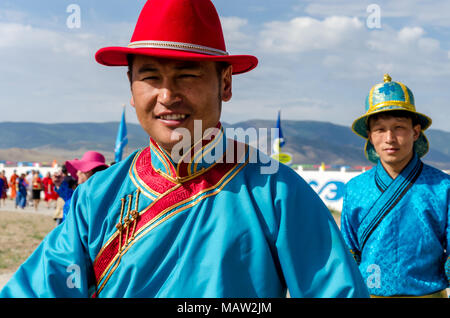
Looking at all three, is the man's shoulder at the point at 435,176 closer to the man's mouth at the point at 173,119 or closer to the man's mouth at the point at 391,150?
the man's mouth at the point at 391,150

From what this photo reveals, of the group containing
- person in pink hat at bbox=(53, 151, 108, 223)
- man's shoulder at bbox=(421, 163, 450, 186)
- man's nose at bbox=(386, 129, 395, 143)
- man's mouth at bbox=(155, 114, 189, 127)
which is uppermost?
person in pink hat at bbox=(53, 151, 108, 223)

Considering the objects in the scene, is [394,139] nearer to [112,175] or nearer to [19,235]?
[112,175]

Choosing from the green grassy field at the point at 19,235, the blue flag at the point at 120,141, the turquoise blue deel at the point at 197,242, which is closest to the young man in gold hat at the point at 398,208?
the turquoise blue deel at the point at 197,242

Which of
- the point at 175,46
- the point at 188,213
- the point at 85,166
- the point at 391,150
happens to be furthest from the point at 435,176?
the point at 85,166

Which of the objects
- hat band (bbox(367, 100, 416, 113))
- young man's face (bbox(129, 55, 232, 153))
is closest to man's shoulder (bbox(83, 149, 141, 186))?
young man's face (bbox(129, 55, 232, 153))

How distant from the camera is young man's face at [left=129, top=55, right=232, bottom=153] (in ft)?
6.36

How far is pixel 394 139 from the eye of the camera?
4004 mm

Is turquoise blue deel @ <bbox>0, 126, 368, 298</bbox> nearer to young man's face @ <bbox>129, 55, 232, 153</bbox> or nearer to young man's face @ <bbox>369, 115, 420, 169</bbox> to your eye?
young man's face @ <bbox>129, 55, 232, 153</bbox>

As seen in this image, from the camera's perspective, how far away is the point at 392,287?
374 cm

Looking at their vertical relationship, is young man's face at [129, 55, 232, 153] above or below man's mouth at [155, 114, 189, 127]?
above

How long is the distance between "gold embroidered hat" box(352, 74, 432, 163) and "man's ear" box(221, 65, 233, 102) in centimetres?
219

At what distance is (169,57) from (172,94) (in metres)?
0.13
